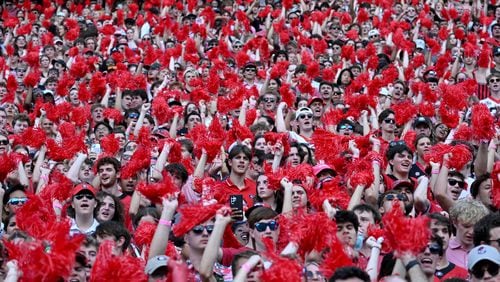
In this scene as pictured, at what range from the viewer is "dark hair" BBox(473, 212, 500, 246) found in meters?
6.74

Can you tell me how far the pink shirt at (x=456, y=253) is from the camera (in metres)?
7.08

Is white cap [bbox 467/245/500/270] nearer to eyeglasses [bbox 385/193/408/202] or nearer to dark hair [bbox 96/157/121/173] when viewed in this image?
eyeglasses [bbox 385/193/408/202]

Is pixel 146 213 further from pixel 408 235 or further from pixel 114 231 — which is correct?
pixel 408 235

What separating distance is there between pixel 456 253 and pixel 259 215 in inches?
62.4

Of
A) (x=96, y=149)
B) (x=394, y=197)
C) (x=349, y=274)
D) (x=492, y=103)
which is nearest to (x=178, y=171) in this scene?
(x=394, y=197)

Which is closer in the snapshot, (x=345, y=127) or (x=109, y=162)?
(x=109, y=162)

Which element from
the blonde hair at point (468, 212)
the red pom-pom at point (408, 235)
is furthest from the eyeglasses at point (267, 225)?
the red pom-pom at point (408, 235)

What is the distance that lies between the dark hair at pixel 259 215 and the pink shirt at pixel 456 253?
55.6 inches

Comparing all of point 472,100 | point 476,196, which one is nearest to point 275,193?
point 476,196

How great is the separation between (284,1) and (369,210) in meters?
12.8

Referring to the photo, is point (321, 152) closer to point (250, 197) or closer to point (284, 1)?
point (250, 197)

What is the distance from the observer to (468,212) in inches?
290

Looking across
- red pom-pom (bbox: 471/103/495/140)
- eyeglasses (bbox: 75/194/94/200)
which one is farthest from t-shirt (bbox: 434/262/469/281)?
eyeglasses (bbox: 75/194/94/200)

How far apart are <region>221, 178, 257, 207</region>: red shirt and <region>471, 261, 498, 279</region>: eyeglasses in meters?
3.28
